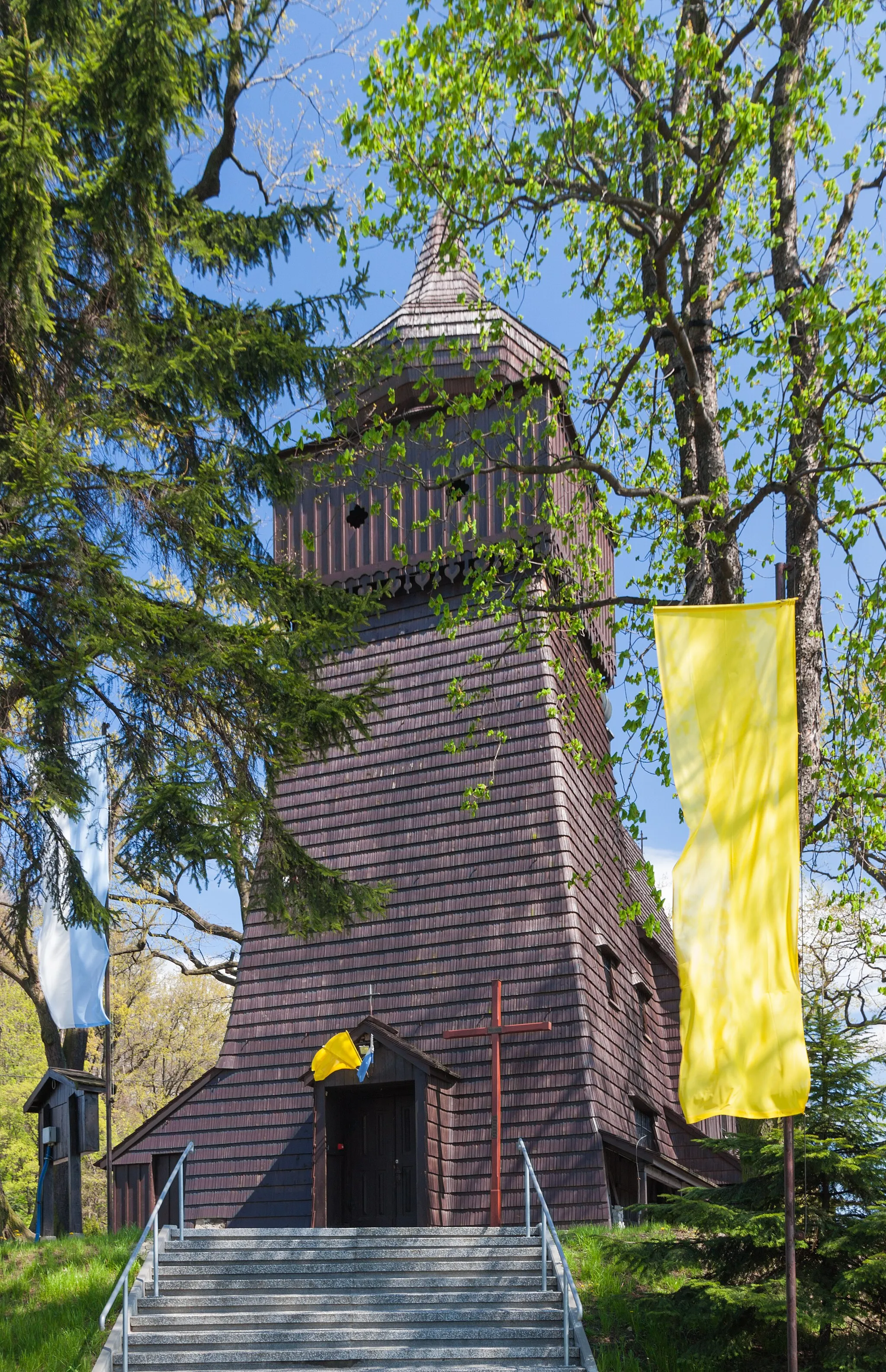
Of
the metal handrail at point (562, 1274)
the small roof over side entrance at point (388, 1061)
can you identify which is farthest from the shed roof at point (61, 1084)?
the metal handrail at point (562, 1274)

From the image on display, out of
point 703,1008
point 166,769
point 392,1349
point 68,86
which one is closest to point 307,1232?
point 392,1349

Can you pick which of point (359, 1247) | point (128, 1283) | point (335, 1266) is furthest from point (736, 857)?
point (359, 1247)

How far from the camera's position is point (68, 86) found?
8195 millimetres

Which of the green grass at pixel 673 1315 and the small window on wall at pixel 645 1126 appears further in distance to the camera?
the small window on wall at pixel 645 1126

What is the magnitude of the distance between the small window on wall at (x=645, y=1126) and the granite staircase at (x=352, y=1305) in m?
5.10

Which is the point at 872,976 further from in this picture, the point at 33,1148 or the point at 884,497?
the point at 33,1148

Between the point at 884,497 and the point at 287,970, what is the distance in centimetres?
930

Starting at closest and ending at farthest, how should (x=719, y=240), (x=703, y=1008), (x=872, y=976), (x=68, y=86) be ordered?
1. (x=703, y=1008)
2. (x=68, y=86)
3. (x=719, y=240)
4. (x=872, y=976)

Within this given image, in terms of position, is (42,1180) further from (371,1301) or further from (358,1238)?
(371,1301)

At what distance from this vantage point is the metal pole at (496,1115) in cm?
1227

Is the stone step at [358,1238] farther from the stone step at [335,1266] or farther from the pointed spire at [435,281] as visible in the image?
the pointed spire at [435,281]

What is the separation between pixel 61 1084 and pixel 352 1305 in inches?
217

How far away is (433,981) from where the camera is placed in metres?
14.8

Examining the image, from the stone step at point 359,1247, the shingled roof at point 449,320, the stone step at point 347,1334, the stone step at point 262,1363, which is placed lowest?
the stone step at point 262,1363
